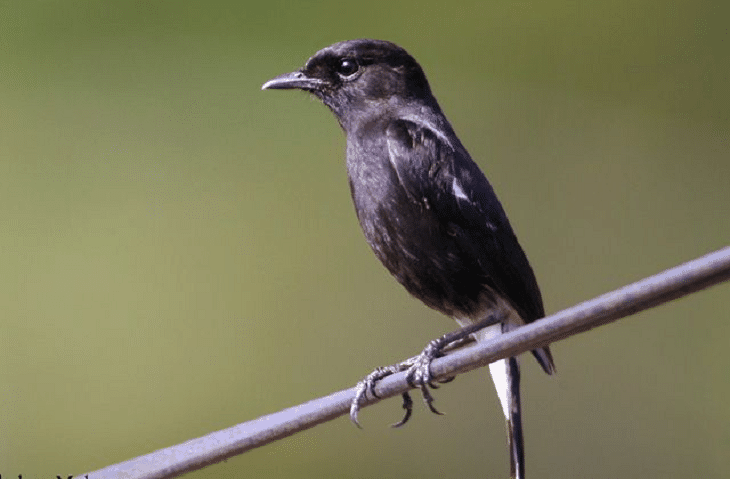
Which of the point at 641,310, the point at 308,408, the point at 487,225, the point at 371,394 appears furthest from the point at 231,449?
the point at 487,225

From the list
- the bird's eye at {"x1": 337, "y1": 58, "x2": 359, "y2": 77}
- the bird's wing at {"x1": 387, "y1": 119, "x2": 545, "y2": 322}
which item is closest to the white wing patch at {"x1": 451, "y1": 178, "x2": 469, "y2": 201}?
the bird's wing at {"x1": 387, "y1": 119, "x2": 545, "y2": 322}

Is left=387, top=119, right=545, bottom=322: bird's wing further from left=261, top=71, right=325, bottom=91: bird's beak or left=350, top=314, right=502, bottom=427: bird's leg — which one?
left=261, top=71, right=325, bottom=91: bird's beak

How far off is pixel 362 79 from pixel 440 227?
1.78ft

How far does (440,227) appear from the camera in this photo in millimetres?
2227

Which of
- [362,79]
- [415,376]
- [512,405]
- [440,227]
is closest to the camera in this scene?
[415,376]

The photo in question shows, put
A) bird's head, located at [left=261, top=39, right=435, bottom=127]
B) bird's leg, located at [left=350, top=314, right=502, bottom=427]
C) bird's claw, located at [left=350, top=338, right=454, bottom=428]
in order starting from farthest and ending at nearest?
bird's head, located at [left=261, top=39, right=435, bottom=127]
bird's leg, located at [left=350, top=314, right=502, bottom=427]
bird's claw, located at [left=350, top=338, right=454, bottom=428]

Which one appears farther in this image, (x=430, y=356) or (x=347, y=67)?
(x=347, y=67)

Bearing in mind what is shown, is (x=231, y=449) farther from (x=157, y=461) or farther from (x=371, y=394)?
(x=371, y=394)

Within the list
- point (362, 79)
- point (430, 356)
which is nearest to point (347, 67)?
point (362, 79)

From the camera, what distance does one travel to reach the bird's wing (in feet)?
7.30

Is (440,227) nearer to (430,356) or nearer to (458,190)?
(458,190)

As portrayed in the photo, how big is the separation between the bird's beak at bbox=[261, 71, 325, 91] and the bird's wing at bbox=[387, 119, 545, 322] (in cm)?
34

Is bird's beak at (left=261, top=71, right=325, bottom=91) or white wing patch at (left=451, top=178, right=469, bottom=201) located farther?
bird's beak at (left=261, top=71, right=325, bottom=91)

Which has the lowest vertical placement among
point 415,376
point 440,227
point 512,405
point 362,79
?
point 512,405
